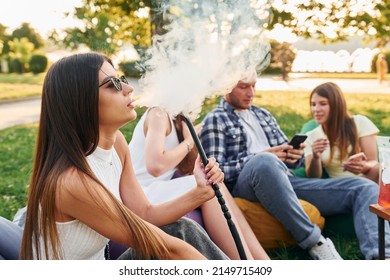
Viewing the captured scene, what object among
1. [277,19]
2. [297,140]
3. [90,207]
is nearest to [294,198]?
[297,140]

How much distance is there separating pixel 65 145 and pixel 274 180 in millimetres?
889

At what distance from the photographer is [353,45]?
3.19m

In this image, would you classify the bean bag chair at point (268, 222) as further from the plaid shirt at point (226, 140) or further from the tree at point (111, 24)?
the tree at point (111, 24)

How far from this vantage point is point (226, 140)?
6.98ft

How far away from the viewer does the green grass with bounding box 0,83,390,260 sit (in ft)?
9.43

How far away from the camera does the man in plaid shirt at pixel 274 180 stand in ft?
6.13

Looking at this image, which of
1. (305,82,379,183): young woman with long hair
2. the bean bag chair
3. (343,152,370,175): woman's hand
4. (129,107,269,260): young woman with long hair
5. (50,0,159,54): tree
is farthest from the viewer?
(305,82,379,183): young woman with long hair

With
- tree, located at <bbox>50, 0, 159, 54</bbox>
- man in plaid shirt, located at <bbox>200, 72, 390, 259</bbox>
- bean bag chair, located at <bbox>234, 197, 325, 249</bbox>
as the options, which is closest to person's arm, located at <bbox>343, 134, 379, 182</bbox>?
man in plaid shirt, located at <bbox>200, 72, 390, 259</bbox>

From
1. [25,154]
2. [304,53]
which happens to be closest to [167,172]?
[304,53]

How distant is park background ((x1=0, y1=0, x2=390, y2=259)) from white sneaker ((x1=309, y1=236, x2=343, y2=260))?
0.40 ft

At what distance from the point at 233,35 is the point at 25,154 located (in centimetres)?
259

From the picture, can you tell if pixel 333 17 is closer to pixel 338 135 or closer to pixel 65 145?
pixel 338 135

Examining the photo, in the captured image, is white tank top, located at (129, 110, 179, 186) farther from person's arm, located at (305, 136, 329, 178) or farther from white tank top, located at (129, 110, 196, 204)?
person's arm, located at (305, 136, 329, 178)
